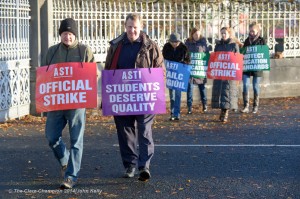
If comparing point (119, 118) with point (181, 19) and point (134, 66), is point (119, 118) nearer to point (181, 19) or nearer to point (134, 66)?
point (134, 66)

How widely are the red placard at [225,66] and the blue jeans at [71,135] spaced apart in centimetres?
755

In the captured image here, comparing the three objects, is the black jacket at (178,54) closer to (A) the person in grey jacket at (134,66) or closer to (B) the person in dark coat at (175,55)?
(B) the person in dark coat at (175,55)

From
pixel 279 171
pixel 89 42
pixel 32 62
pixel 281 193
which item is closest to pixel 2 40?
pixel 32 62

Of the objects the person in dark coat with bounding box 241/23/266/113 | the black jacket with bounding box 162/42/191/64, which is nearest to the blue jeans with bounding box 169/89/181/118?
the black jacket with bounding box 162/42/191/64

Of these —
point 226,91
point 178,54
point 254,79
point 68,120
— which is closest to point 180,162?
point 68,120

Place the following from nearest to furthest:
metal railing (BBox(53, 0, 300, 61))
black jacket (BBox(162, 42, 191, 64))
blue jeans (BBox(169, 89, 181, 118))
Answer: blue jeans (BBox(169, 89, 181, 118)) < black jacket (BBox(162, 42, 191, 64)) < metal railing (BBox(53, 0, 300, 61))

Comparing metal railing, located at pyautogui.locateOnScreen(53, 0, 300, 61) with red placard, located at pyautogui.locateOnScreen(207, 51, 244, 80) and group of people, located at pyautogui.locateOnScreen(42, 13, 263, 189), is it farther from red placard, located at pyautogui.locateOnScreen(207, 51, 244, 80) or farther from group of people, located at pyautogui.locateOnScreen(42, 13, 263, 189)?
group of people, located at pyautogui.locateOnScreen(42, 13, 263, 189)

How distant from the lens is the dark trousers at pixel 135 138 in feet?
32.1

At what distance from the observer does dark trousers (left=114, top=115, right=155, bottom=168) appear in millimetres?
9781

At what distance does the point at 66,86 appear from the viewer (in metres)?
9.67

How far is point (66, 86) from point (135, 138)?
1014 mm

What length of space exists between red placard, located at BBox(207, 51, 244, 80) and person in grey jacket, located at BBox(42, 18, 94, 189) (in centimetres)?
748

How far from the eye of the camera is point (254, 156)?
1153 cm

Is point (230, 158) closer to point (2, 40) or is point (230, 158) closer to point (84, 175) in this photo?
point (84, 175)
